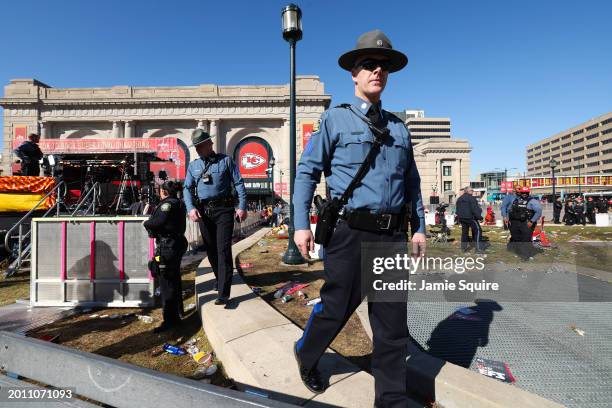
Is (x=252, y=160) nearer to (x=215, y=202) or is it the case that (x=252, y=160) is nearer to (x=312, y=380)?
(x=215, y=202)

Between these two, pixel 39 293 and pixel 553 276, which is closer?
pixel 39 293

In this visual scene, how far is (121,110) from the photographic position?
38.8 metres

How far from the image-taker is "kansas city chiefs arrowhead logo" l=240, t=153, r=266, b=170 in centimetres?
4025

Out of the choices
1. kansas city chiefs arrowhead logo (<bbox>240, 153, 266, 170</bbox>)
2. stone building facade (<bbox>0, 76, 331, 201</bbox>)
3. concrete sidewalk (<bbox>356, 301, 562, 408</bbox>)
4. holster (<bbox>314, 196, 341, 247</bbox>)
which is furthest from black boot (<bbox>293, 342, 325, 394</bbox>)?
kansas city chiefs arrowhead logo (<bbox>240, 153, 266, 170</bbox>)

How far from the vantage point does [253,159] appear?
40.4 metres

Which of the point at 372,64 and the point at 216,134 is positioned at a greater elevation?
the point at 216,134

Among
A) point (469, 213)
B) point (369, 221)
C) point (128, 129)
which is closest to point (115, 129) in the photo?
point (128, 129)

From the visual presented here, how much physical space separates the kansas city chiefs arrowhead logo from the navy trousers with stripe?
39.4 metres

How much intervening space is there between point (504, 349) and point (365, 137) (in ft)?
7.10

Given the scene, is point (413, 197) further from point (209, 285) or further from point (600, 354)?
point (209, 285)

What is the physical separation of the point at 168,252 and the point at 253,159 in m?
38.2

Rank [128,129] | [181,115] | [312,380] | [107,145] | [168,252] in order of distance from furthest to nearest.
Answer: [181,115] → [128,129] → [107,145] → [168,252] → [312,380]

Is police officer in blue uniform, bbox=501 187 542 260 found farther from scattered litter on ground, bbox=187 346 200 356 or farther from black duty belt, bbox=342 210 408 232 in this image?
scattered litter on ground, bbox=187 346 200 356

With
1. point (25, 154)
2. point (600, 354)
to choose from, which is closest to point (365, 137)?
point (600, 354)
